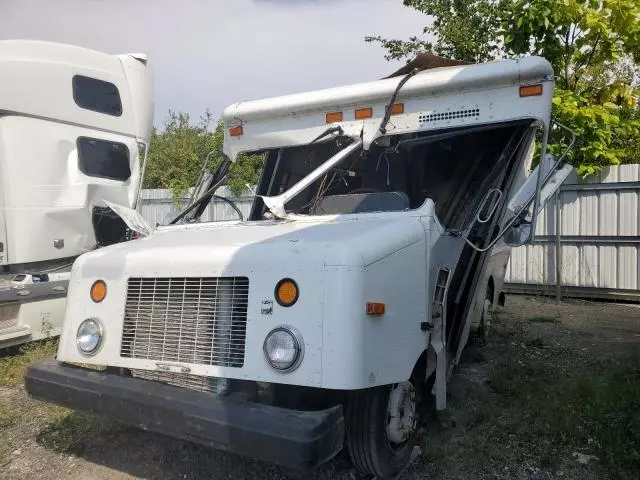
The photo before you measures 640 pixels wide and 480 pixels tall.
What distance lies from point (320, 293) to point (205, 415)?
2.71 ft

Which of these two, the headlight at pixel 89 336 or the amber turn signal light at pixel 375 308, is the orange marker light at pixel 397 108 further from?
the headlight at pixel 89 336

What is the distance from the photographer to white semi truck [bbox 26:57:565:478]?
2830mm

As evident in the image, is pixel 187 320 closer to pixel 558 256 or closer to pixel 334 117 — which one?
pixel 334 117

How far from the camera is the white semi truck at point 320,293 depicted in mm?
2830

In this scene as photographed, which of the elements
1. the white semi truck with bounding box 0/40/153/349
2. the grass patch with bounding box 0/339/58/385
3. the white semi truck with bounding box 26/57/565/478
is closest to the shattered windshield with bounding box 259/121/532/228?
the white semi truck with bounding box 26/57/565/478

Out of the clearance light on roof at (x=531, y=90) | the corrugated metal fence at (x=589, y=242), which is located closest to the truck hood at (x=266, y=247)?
the clearance light on roof at (x=531, y=90)

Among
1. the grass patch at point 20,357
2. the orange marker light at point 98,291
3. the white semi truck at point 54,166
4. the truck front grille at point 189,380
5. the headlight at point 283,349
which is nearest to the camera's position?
the headlight at point 283,349

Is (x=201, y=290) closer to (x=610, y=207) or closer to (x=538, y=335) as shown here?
(x=538, y=335)

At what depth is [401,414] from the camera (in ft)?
11.3

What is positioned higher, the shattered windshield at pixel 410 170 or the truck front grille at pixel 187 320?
the shattered windshield at pixel 410 170


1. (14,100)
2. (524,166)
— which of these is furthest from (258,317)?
(14,100)

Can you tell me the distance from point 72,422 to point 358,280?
2.82 meters

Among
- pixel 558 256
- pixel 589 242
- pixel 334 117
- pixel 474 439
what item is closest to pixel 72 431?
pixel 474 439

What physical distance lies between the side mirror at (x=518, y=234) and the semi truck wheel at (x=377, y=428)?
152cm
